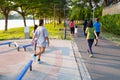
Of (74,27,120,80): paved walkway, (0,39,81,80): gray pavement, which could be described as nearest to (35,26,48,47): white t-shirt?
(0,39,81,80): gray pavement

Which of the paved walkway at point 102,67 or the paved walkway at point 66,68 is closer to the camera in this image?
the paved walkway at point 66,68

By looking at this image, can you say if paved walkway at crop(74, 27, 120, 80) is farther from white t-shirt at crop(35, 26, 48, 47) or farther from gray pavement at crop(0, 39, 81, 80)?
white t-shirt at crop(35, 26, 48, 47)

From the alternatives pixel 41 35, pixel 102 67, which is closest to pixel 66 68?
pixel 102 67

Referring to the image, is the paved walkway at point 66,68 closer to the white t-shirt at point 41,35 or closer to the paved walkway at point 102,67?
the paved walkway at point 102,67

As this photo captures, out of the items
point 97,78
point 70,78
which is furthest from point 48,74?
point 97,78

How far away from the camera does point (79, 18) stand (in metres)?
73.4

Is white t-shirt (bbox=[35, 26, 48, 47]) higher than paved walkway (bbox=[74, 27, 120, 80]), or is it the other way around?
white t-shirt (bbox=[35, 26, 48, 47])

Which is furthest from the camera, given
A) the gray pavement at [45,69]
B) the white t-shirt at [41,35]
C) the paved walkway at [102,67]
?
the white t-shirt at [41,35]

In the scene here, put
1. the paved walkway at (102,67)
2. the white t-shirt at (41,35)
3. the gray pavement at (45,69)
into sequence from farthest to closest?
the white t-shirt at (41,35) → the paved walkway at (102,67) → the gray pavement at (45,69)

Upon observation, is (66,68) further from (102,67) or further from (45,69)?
(102,67)

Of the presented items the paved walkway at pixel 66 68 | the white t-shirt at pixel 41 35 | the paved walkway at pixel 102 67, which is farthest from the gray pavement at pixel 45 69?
the white t-shirt at pixel 41 35

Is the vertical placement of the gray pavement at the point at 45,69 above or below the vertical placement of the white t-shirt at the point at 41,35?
below

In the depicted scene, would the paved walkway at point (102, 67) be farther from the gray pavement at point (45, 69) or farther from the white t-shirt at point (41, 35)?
the white t-shirt at point (41, 35)

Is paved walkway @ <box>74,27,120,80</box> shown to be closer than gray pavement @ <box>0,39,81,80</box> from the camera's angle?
No
